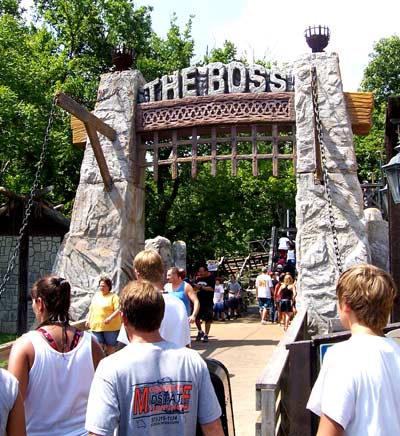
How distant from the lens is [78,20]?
17.4 m

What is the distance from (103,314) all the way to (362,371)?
4.76m

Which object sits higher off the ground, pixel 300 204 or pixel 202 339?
pixel 300 204

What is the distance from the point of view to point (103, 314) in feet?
20.7

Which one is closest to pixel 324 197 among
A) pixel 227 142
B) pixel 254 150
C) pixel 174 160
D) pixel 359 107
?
pixel 254 150

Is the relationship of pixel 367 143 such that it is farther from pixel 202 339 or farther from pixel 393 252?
pixel 393 252

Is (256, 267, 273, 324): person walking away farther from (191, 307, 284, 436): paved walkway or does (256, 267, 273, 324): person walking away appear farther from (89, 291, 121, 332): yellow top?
(89, 291, 121, 332): yellow top

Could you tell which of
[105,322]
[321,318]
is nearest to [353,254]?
[321,318]

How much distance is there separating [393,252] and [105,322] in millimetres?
2988

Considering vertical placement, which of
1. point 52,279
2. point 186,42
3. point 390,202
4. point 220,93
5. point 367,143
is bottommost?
point 52,279

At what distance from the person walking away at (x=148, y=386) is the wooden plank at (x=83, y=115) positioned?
19.0ft

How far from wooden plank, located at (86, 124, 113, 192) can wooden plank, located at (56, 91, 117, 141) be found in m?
0.10

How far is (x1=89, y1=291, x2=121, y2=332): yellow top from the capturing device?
20.6 feet

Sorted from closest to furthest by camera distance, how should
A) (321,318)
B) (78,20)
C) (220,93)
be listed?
(321,318), (220,93), (78,20)

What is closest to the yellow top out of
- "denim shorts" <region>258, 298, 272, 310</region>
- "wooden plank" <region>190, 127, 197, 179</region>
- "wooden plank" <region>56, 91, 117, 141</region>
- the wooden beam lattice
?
"wooden plank" <region>56, 91, 117, 141</region>
